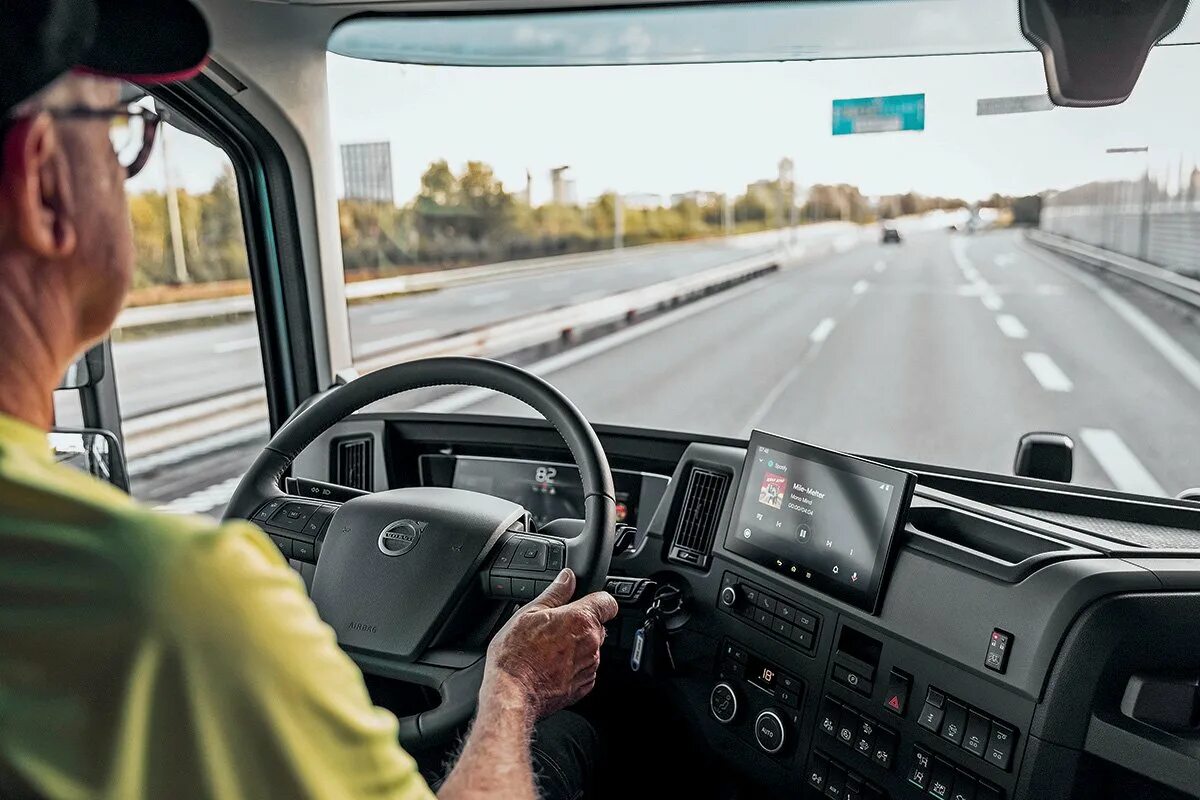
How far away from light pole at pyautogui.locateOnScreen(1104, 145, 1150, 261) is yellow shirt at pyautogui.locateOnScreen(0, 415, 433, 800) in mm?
2612

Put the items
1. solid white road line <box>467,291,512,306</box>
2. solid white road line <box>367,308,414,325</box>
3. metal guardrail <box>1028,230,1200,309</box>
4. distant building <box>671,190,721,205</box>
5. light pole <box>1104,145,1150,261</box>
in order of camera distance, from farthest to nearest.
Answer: solid white road line <box>467,291,512,306</box>
solid white road line <box>367,308,414,325</box>
distant building <box>671,190,721,205</box>
metal guardrail <box>1028,230,1200,309</box>
light pole <box>1104,145,1150,261</box>

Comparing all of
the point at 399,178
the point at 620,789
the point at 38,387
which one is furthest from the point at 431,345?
the point at 38,387

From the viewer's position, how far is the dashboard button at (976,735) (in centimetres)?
179

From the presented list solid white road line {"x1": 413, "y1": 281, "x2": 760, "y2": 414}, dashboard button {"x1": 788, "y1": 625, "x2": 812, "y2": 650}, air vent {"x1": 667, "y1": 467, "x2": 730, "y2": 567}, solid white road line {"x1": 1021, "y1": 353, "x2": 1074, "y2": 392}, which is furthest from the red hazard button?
solid white road line {"x1": 413, "y1": 281, "x2": 760, "y2": 414}

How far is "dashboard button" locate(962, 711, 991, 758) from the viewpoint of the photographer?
1.79 metres

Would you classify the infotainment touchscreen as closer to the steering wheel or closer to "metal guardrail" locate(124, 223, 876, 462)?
the steering wheel

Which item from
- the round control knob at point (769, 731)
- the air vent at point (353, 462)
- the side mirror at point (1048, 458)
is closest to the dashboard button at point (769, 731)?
the round control knob at point (769, 731)

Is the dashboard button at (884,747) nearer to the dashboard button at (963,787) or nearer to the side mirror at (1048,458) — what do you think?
the dashboard button at (963,787)

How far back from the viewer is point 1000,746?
1761 mm

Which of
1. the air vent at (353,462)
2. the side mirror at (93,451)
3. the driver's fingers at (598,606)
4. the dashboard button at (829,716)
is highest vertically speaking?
the side mirror at (93,451)

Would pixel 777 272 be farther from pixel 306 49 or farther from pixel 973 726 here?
pixel 973 726

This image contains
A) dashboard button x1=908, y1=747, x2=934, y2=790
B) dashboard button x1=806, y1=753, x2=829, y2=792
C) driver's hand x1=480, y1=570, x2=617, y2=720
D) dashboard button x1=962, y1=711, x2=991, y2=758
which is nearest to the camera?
driver's hand x1=480, y1=570, x2=617, y2=720

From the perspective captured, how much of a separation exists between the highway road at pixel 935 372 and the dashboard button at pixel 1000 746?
4.36 feet

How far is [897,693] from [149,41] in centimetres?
168
